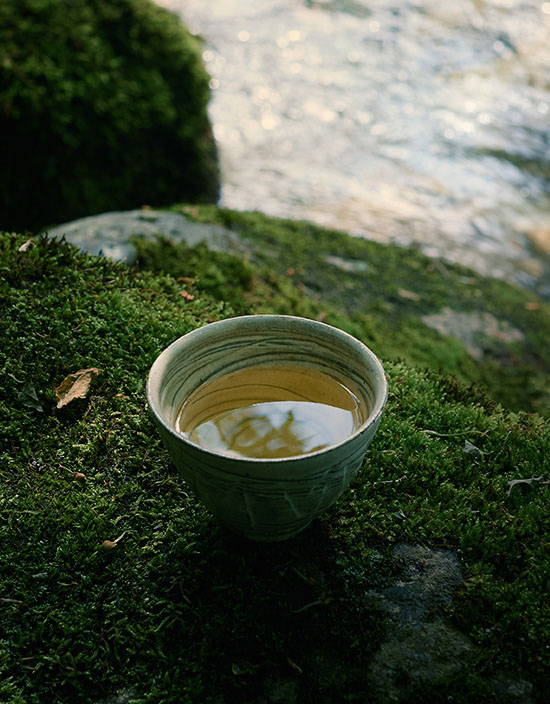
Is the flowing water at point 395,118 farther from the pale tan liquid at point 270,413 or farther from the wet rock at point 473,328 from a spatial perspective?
the pale tan liquid at point 270,413

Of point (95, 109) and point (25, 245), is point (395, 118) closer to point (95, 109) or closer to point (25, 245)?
point (95, 109)

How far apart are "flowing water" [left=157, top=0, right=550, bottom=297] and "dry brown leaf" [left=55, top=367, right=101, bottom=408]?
18.8ft

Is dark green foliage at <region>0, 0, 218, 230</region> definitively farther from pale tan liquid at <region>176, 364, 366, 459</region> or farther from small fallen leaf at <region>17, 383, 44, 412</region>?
pale tan liquid at <region>176, 364, 366, 459</region>

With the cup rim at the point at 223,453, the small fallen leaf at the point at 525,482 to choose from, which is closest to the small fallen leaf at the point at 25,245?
the cup rim at the point at 223,453

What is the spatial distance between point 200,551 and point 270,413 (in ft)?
1.87

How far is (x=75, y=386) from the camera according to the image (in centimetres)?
270

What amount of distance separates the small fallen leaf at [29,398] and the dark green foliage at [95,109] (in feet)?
11.1

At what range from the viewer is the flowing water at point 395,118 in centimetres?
852

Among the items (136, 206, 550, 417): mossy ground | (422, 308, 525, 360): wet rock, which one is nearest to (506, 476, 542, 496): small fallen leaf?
(136, 206, 550, 417): mossy ground

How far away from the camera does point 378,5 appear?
13.2 metres

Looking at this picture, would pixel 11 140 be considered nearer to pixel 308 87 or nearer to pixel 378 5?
pixel 308 87

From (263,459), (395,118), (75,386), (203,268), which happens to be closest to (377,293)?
(203,268)

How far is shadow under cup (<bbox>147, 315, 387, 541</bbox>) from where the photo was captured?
5.55 ft

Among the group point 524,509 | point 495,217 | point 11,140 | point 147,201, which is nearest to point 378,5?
point 495,217
